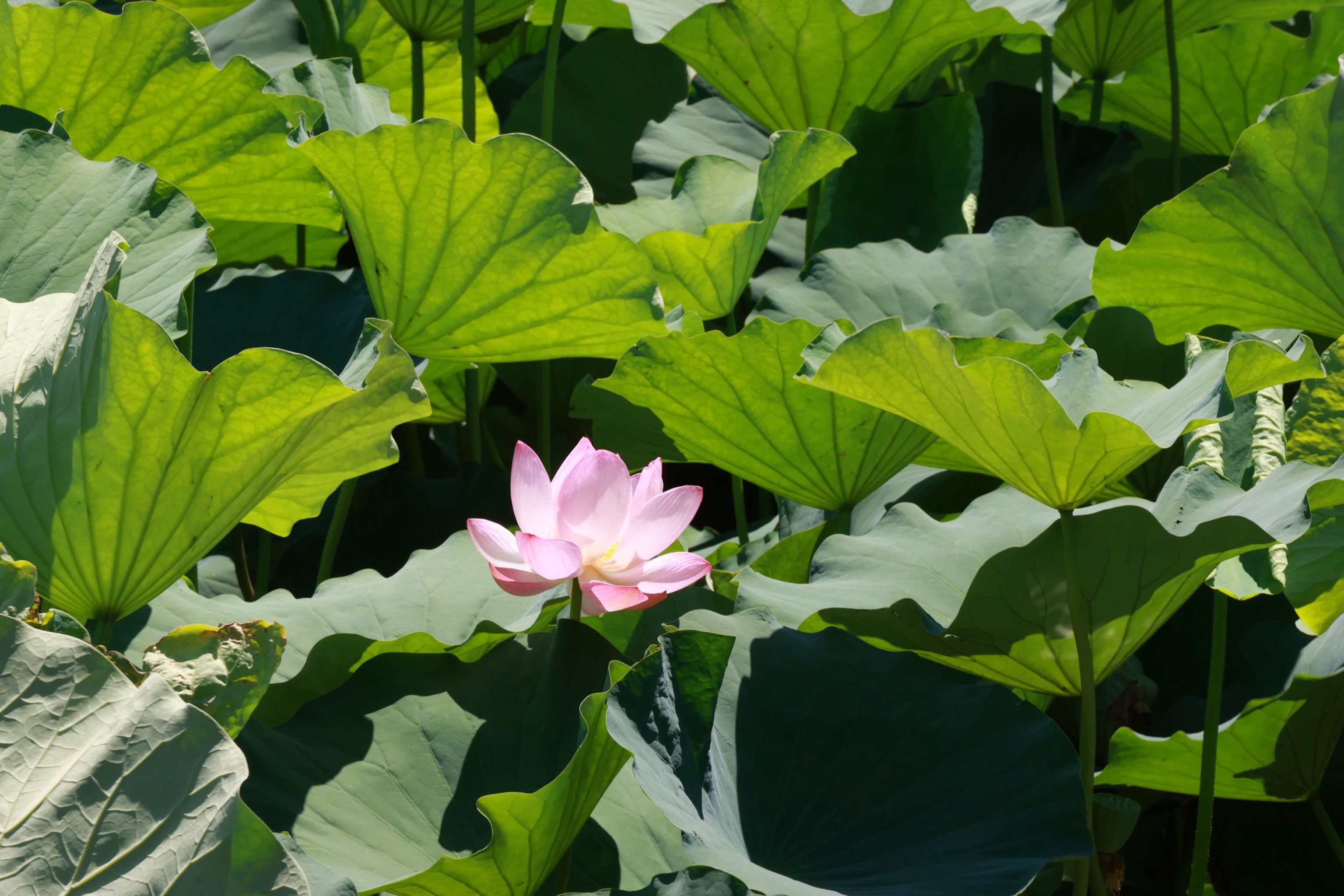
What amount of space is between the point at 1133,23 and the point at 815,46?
1.60ft

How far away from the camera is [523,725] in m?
0.70

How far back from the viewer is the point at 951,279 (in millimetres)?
1300

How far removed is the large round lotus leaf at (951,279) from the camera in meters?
1.24

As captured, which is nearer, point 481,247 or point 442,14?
point 481,247

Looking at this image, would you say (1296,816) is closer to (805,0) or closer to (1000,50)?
(805,0)

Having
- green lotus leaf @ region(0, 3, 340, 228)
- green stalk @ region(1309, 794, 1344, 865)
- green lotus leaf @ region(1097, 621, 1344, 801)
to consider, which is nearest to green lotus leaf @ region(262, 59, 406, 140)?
green lotus leaf @ region(0, 3, 340, 228)

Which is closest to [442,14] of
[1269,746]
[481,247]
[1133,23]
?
[481,247]

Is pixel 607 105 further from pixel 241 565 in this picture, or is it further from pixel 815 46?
pixel 241 565

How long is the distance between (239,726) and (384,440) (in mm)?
209

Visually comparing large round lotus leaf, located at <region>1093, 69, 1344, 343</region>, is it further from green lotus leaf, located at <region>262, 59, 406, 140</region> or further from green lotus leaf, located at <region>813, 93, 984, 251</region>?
green lotus leaf, located at <region>262, 59, 406, 140</region>

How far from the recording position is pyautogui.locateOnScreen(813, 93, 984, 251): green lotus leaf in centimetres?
145

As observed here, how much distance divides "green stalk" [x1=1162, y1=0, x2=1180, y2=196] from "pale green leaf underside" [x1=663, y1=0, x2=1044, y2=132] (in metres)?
0.25

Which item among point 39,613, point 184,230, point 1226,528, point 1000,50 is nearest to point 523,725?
point 39,613

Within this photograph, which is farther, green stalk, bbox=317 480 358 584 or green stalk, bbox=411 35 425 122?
green stalk, bbox=411 35 425 122
